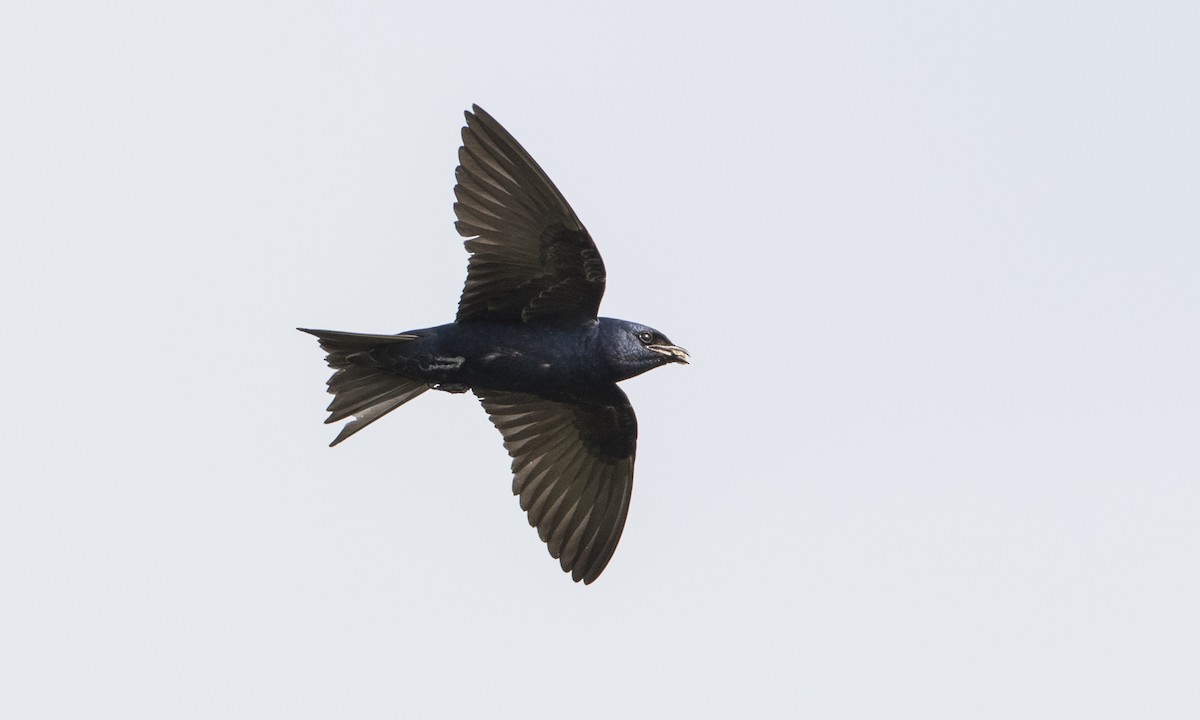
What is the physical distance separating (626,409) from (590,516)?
28.8 inches

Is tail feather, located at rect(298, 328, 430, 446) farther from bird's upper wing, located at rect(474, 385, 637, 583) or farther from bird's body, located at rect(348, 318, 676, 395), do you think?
bird's upper wing, located at rect(474, 385, 637, 583)

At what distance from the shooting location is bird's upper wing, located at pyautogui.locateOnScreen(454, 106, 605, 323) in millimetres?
10766

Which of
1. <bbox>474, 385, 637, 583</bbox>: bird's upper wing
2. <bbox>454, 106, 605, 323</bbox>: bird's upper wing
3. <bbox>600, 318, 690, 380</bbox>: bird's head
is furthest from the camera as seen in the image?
<bbox>474, 385, 637, 583</bbox>: bird's upper wing

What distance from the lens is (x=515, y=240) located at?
10.9 metres

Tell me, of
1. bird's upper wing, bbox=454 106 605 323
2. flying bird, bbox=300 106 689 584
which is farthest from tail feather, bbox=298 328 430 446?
bird's upper wing, bbox=454 106 605 323

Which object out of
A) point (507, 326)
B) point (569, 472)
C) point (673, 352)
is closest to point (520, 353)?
point (507, 326)

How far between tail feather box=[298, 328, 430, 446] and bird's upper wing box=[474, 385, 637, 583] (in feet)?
3.85

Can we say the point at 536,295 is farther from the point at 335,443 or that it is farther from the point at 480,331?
the point at 335,443

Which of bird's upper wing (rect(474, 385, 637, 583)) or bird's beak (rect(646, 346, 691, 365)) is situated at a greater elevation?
bird's beak (rect(646, 346, 691, 365))

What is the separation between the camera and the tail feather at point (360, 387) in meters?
11.1

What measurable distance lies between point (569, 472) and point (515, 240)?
1961 millimetres

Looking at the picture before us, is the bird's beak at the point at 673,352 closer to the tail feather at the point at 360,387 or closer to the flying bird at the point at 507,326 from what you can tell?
the flying bird at the point at 507,326

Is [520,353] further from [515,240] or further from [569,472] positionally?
[569,472]

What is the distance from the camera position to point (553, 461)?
1234cm
